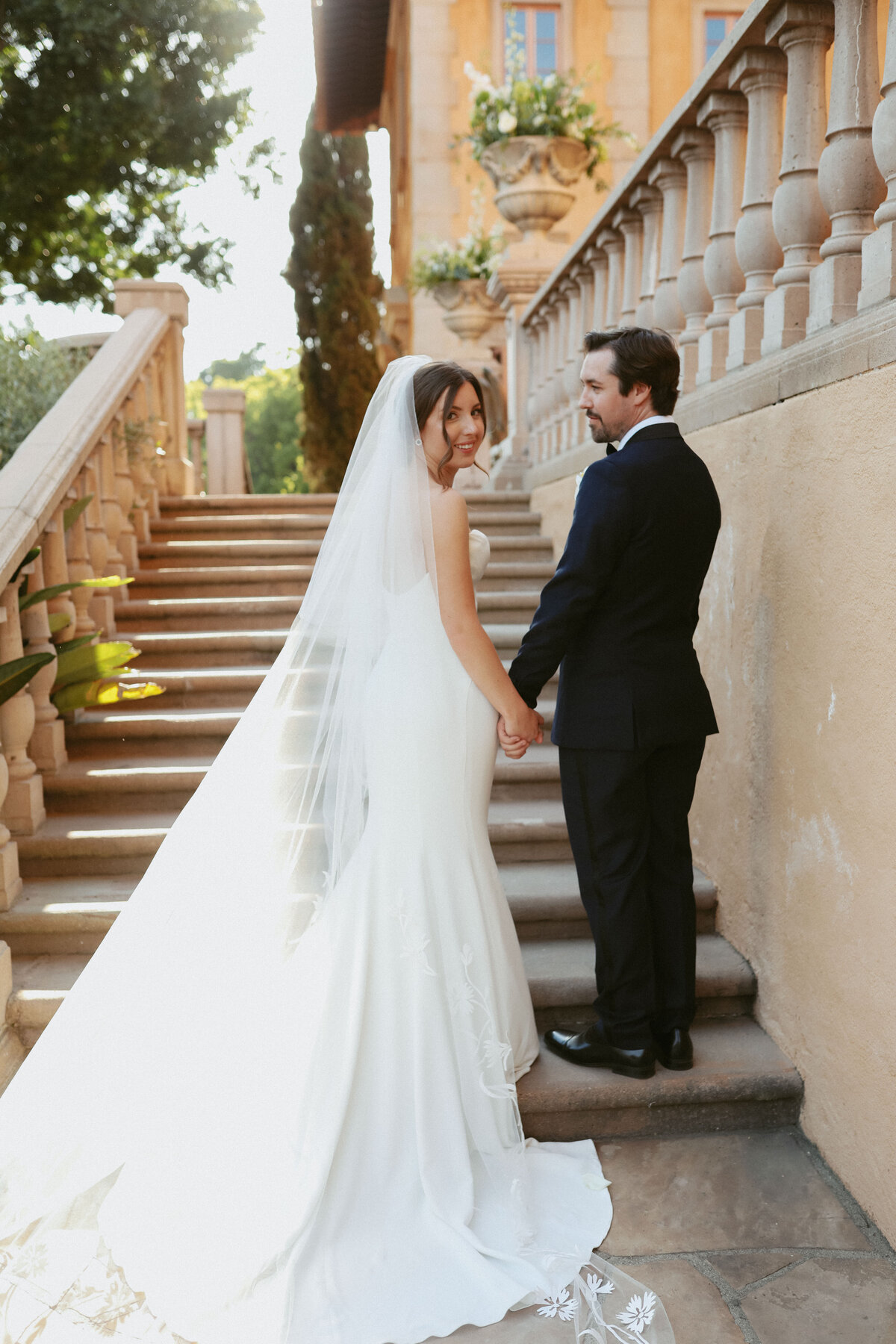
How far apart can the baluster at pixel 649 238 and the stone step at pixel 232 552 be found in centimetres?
183

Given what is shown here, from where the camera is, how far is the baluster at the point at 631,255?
4344mm

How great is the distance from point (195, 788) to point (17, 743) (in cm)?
69

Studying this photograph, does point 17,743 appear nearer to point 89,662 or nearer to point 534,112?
point 89,662

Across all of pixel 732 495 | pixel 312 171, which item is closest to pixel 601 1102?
pixel 732 495

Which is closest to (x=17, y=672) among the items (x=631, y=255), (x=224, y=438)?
(x=631, y=255)

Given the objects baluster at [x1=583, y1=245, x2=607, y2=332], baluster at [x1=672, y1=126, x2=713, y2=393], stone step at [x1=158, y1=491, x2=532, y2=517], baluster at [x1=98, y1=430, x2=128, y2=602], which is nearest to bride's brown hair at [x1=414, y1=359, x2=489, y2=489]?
baluster at [x1=672, y1=126, x2=713, y2=393]

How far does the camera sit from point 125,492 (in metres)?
5.39

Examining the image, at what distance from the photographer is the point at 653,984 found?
9.54ft

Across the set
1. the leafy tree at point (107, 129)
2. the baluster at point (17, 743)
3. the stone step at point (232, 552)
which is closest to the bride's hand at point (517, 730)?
the baluster at point (17, 743)

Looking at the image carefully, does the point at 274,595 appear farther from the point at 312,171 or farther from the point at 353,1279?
the point at 312,171

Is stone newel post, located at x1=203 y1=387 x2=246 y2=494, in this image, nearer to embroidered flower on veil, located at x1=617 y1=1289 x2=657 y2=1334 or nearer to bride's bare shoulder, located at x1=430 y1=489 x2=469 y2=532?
bride's bare shoulder, located at x1=430 y1=489 x2=469 y2=532

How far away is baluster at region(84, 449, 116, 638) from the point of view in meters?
4.82

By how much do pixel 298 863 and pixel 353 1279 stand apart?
939 millimetres

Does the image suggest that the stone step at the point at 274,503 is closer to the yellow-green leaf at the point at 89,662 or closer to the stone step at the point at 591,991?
the yellow-green leaf at the point at 89,662
